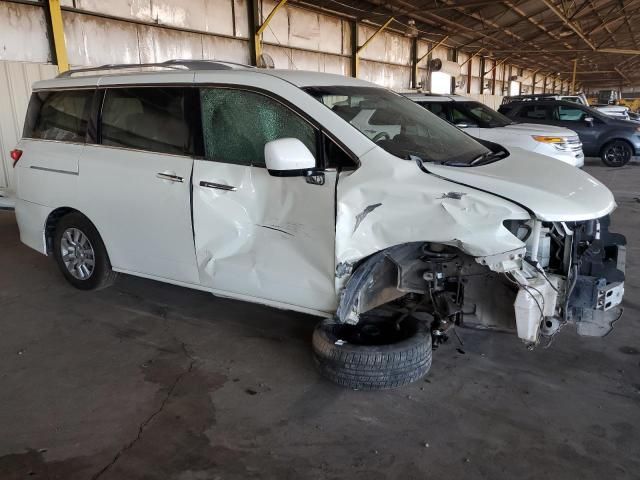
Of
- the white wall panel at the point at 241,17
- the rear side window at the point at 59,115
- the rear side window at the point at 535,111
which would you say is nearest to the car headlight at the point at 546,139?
the rear side window at the point at 535,111

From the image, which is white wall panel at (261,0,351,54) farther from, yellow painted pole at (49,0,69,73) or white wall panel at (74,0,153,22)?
yellow painted pole at (49,0,69,73)

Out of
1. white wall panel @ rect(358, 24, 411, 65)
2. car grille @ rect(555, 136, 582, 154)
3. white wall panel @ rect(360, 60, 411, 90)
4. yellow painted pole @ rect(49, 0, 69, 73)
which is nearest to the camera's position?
yellow painted pole @ rect(49, 0, 69, 73)

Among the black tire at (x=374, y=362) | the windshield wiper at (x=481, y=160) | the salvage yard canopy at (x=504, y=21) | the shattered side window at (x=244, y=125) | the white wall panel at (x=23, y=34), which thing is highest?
the salvage yard canopy at (x=504, y=21)

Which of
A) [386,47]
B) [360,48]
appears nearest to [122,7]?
[360,48]

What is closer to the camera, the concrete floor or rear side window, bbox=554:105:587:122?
the concrete floor

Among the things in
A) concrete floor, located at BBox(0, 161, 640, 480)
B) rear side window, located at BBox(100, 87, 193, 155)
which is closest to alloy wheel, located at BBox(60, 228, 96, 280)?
concrete floor, located at BBox(0, 161, 640, 480)

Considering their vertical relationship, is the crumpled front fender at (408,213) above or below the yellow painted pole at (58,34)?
below

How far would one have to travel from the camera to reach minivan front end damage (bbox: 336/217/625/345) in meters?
2.63

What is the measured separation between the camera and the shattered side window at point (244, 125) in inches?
122

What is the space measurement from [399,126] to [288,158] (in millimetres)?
998

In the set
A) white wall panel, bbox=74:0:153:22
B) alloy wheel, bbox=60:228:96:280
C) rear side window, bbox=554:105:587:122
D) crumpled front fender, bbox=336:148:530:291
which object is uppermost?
white wall panel, bbox=74:0:153:22

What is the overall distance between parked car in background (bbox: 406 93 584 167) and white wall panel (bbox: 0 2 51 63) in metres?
6.34

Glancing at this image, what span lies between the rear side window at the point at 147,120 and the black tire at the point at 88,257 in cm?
74

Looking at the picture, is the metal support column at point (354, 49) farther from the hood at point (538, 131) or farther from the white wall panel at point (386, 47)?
the hood at point (538, 131)
